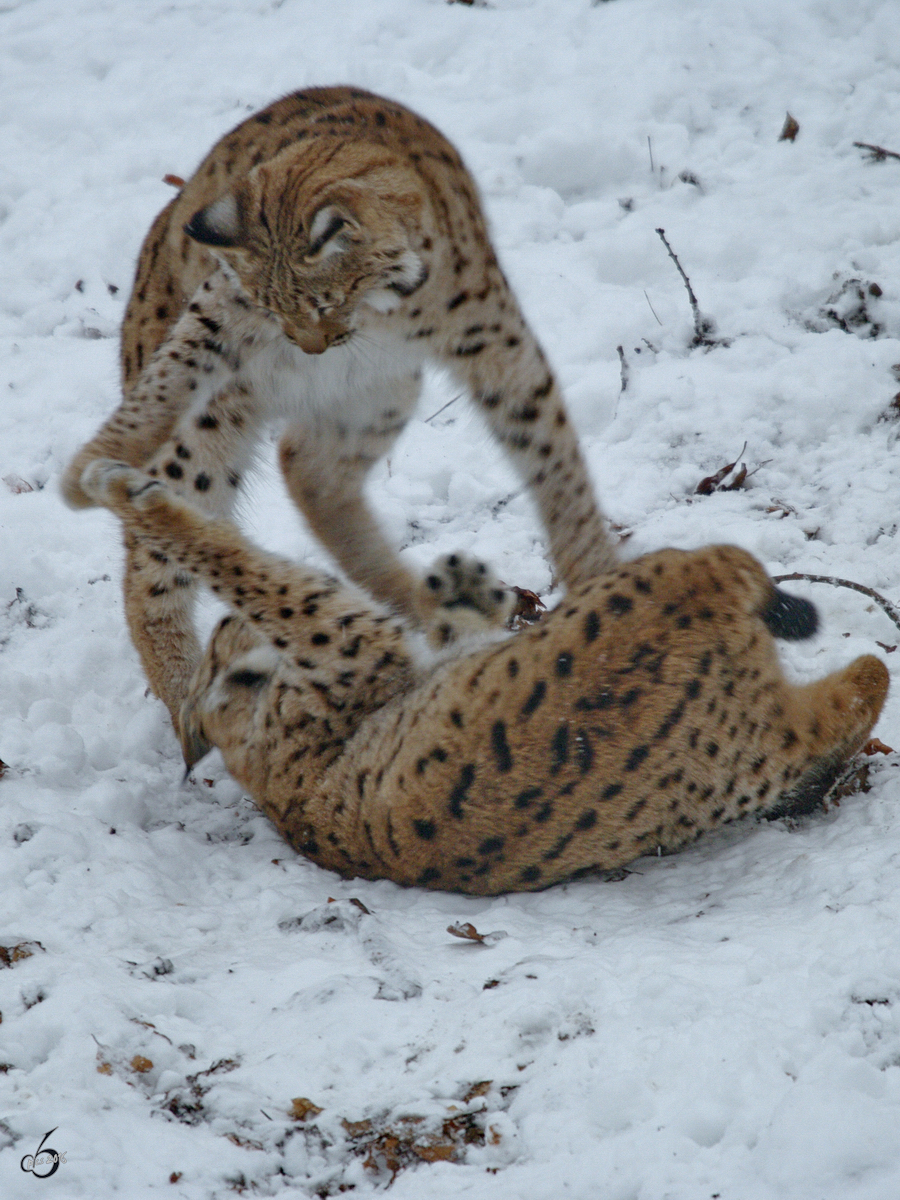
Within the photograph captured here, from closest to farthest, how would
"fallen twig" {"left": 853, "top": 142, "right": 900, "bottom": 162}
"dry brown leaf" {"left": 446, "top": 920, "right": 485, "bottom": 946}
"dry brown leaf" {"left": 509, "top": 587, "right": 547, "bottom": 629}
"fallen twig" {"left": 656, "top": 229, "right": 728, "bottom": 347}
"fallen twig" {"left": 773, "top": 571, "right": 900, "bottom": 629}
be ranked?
"dry brown leaf" {"left": 446, "top": 920, "right": 485, "bottom": 946} < "fallen twig" {"left": 773, "top": 571, "right": 900, "bottom": 629} < "dry brown leaf" {"left": 509, "top": 587, "right": 547, "bottom": 629} < "fallen twig" {"left": 656, "top": 229, "right": 728, "bottom": 347} < "fallen twig" {"left": 853, "top": 142, "right": 900, "bottom": 162}

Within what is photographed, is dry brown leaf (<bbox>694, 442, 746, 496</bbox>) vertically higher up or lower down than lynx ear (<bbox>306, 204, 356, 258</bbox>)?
lower down

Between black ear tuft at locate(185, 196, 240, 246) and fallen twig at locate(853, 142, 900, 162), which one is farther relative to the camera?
fallen twig at locate(853, 142, 900, 162)

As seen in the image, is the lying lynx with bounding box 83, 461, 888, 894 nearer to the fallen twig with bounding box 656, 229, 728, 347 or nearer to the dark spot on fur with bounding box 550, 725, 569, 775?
the dark spot on fur with bounding box 550, 725, 569, 775

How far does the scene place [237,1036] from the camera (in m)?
2.74

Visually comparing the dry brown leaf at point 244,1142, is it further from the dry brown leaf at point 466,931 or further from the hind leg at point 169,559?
the hind leg at point 169,559

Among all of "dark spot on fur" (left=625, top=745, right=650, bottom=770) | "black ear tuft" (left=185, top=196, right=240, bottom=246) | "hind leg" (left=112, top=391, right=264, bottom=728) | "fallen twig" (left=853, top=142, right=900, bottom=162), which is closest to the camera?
"dark spot on fur" (left=625, top=745, right=650, bottom=770)

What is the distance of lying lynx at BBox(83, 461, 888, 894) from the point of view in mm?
3242

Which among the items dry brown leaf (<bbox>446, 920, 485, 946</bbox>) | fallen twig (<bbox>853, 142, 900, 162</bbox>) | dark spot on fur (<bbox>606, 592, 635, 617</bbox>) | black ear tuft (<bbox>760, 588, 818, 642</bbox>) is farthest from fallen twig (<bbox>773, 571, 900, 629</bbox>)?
fallen twig (<bbox>853, 142, 900, 162</bbox>)

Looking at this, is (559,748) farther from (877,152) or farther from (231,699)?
(877,152)

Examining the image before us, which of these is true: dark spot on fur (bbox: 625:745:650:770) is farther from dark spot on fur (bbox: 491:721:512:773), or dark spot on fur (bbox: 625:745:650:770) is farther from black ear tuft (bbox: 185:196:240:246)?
black ear tuft (bbox: 185:196:240:246)

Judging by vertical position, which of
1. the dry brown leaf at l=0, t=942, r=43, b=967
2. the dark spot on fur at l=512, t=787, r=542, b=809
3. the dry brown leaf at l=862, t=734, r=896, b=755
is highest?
the dark spot on fur at l=512, t=787, r=542, b=809

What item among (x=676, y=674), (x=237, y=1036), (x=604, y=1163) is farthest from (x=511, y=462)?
(x=604, y=1163)

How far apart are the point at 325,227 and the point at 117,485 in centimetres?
115

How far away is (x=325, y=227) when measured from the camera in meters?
3.74
